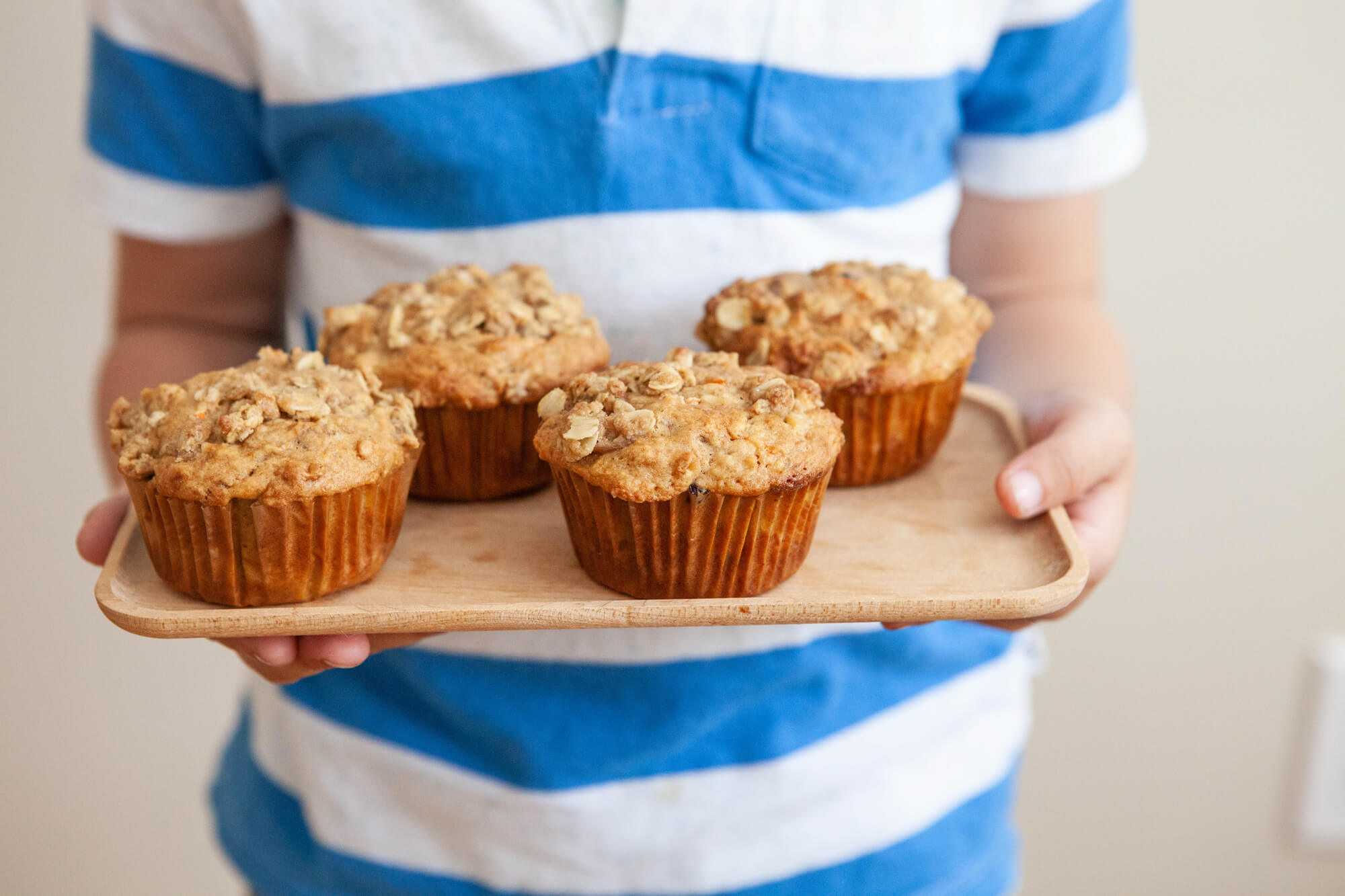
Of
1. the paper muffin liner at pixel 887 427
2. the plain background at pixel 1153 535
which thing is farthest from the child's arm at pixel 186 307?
the paper muffin liner at pixel 887 427

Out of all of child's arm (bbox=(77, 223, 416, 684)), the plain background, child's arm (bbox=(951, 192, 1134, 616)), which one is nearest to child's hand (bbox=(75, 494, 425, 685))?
child's arm (bbox=(77, 223, 416, 684))

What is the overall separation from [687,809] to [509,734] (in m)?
0.28

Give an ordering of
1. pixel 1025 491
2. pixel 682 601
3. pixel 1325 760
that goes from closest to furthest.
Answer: pixel 682 601
pixel 1025 491
pixel 1325 760

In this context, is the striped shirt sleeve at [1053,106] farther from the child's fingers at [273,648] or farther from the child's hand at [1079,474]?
the child's fingers at [273,648]

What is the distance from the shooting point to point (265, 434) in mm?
1268

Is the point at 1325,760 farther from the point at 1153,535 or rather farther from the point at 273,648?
the point at 273,648

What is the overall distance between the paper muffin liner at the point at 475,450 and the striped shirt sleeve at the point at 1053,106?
87cm

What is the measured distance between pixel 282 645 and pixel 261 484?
0.58 feet

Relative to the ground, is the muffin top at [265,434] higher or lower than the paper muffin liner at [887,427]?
higher

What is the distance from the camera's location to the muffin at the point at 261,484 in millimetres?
1240

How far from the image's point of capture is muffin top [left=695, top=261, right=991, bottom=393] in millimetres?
1513

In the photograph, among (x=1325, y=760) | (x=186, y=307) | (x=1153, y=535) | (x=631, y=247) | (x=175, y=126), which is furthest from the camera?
(x=1325, y=760)

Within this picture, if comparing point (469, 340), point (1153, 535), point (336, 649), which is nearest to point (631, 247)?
point (469, 340)

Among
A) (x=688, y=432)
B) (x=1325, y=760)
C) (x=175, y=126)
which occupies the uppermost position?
(x=175, y=126)
